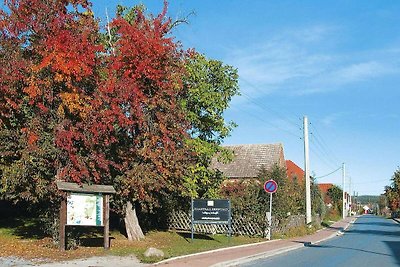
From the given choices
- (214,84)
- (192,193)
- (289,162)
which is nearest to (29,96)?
(192,193)

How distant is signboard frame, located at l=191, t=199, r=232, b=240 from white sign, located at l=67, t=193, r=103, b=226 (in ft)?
21.9

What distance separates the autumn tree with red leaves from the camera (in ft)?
52.2

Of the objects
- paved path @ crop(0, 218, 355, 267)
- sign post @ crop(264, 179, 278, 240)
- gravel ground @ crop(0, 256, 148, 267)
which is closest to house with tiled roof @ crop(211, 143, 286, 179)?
sign post @ crop(264, 179, 278, 240)

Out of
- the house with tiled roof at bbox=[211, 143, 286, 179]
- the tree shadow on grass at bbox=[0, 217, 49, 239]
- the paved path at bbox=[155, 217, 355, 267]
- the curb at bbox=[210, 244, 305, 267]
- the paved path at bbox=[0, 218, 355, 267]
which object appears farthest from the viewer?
the house with tiled roof at bbox=[211, 143, 286, 179]

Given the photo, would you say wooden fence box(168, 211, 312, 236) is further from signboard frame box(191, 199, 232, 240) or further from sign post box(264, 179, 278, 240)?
signboard frame box(191, 199, 232, 240)

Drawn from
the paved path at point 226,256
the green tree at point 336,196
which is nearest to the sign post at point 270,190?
the paved path at point 226,256

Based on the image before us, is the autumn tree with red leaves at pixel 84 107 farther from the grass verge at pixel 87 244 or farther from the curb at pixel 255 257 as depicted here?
the curb at pixel 255 257

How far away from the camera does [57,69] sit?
1583cm

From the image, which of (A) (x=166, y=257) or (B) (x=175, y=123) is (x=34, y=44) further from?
(A) (x=166, y=257)

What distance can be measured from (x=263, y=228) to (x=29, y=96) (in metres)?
14.6

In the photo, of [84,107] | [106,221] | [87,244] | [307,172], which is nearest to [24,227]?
[87,244]

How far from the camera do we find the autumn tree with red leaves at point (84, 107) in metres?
15.9

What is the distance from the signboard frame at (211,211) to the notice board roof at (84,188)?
647cm

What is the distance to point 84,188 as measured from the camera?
16344 millimetres
